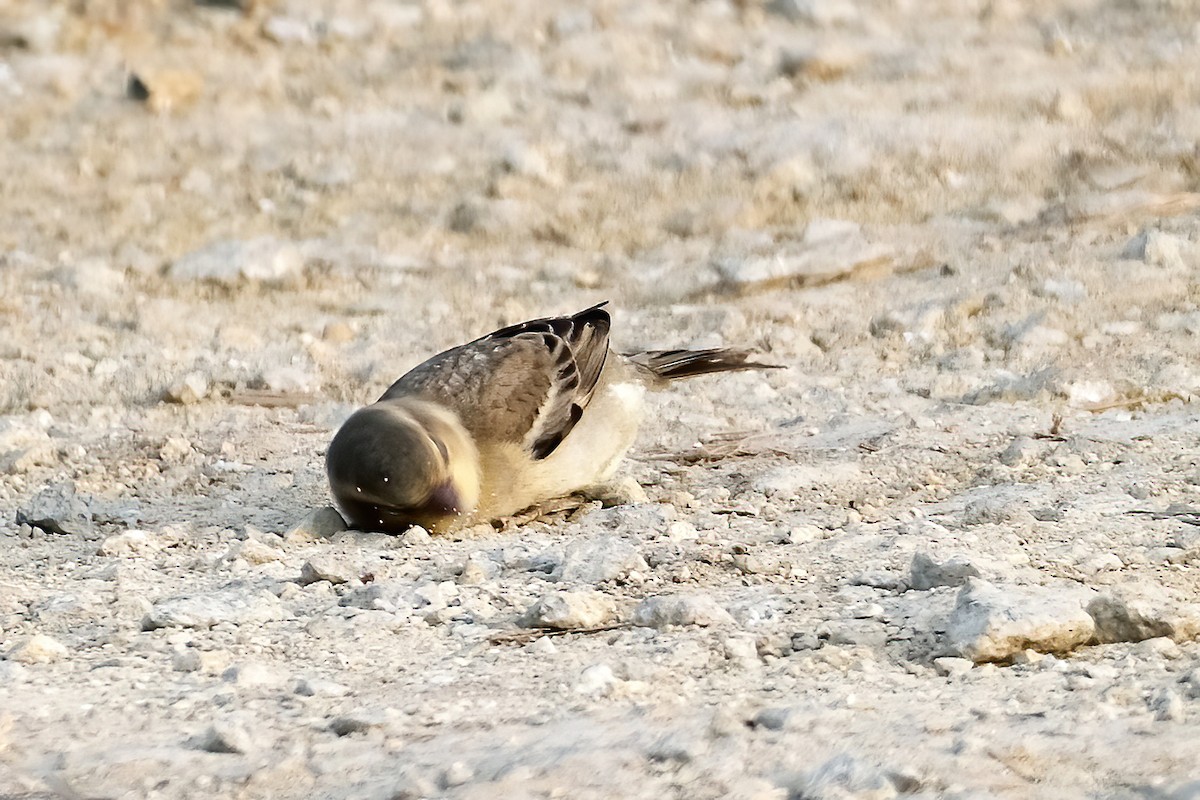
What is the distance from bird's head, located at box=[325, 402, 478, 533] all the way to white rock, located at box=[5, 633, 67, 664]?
1293mm

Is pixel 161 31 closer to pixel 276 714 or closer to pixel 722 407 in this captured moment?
pixel 722 407

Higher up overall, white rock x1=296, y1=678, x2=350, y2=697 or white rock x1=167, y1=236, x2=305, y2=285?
white rock x1=167, y1=236, x2=305, y2=285

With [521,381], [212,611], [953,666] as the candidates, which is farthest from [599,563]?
[521,381]

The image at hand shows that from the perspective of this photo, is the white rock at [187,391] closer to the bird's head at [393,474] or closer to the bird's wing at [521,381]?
the bird's wing at [521,381]

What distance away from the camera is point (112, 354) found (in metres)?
7.69

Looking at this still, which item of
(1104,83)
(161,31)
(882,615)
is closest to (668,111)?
(1104,83)

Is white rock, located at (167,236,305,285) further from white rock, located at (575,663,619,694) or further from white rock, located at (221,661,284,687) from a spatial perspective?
white rock, located at (575,663,619,694)

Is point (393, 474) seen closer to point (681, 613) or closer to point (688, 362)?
point (681, 613)

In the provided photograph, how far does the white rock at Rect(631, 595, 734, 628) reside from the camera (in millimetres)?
4098

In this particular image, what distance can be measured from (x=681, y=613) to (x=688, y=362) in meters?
2.97

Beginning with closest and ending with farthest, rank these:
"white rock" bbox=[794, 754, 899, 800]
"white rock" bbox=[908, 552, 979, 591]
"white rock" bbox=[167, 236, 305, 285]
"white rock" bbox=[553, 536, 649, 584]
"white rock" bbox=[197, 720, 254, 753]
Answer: "white rock" bbox=[794, 754, 899, 800] → "white rock" bbox=[197, 720, 254, 753] → "white rock" bbox=[908, 552, 979, 591] → "white rock" bbox=[553, 536, 649, 584] → "white rock" bbox=[167, 236, 305, 285]

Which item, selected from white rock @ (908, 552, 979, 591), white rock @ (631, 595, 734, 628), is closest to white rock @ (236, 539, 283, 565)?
white rock @ (631, 595, 734, 628)

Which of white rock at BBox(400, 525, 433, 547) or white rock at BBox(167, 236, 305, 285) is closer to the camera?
white rock at BBox(400, 525, 433, 547)

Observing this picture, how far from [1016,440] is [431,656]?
2.83 meters
